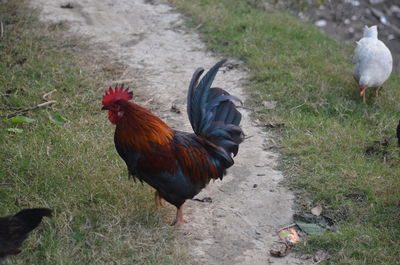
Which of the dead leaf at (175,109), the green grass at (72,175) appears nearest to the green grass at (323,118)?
the dead leaf at (175,109)

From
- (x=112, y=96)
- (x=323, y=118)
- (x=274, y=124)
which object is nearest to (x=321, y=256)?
(x=112, y=96)

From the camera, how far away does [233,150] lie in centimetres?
426

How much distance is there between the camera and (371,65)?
628 centimetres

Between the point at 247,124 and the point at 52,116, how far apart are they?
6.61ft

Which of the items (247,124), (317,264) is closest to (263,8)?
(247,124)

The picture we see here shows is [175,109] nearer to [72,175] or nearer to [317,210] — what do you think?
[72,175]

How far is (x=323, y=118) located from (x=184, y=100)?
Answer: 5.11 ft

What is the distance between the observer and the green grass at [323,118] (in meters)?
4.27

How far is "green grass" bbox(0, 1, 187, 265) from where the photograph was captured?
385 centimetres

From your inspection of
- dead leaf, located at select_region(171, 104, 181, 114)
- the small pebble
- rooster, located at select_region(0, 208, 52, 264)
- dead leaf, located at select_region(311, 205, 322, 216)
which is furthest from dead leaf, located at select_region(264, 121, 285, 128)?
the small pebble

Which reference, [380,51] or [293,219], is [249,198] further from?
[380,51]

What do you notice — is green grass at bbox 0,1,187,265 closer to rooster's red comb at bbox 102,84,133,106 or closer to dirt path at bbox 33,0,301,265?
dirt path at bbox 33,0,301,265

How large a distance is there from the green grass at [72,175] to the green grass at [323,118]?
1.33 metres

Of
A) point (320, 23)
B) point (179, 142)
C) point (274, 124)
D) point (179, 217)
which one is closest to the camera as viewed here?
point (179, 142)
